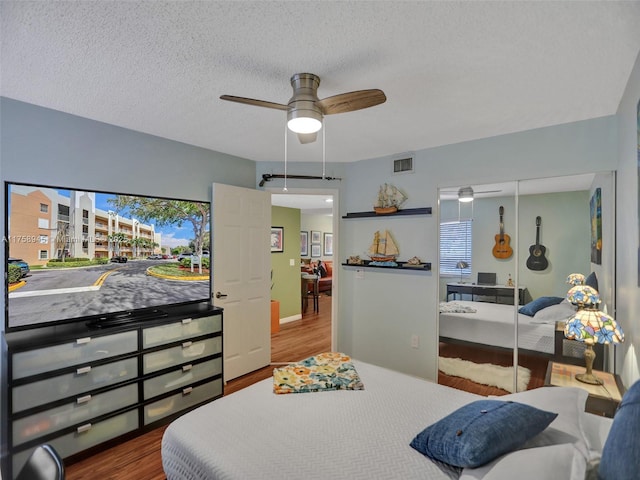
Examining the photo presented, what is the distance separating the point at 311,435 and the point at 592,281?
2.51 meters

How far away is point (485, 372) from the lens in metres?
3.21

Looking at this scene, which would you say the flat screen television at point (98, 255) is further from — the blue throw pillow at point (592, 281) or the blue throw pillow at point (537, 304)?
the blue throw pillow at point (592, 281)

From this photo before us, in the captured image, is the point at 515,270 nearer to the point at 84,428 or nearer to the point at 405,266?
the point at 405,266

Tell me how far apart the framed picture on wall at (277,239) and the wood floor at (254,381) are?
1.57m

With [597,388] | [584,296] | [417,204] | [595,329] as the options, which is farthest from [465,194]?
[597,388]

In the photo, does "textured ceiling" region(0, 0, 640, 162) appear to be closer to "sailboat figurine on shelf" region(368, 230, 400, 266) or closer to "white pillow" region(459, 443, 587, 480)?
"sailboat figurine on shelf" region(368, 230, 400, 266)

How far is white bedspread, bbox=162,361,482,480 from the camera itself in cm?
136

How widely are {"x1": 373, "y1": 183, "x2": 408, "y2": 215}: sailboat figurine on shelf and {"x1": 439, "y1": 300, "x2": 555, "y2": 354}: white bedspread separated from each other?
1.21 metres

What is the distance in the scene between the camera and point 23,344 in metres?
2.09

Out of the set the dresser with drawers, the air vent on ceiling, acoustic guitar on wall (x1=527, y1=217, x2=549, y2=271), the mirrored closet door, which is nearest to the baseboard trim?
the dresser with drawers

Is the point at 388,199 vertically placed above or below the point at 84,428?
above

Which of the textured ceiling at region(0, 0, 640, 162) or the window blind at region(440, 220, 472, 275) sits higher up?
the textured ceiling at region(0, 0, 640, 162)

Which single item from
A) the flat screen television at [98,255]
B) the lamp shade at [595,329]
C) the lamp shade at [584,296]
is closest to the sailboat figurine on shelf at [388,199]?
the lamp shade at [584,296]

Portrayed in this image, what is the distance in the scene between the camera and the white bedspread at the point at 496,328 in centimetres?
287
